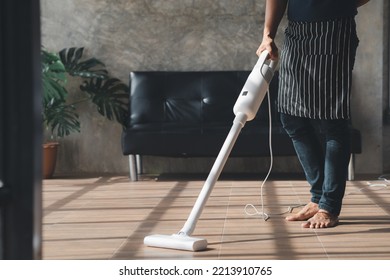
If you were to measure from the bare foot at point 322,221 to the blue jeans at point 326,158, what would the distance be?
0.02 m

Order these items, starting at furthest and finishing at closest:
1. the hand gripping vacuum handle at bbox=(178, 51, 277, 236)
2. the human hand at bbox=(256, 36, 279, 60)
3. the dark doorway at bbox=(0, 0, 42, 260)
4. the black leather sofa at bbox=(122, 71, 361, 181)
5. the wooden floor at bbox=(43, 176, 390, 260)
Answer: the black leather sofa at bbox=(122, 71, 361, 181) < the human hand at bbox=(256, 36, 279, 60) < the hand gripping vacuum handle at bbox=(178, 51, 277, 236) < the wooden floor at bbox=(43, 176, 390, 260) < the dark doorway at bbox=(0, 0, 42, 260)

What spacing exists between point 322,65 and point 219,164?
685mm

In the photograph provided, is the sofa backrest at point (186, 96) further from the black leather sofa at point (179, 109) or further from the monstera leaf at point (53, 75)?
the monstera leaf at point (53, 75)

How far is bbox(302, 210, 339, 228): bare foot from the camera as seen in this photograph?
288cm

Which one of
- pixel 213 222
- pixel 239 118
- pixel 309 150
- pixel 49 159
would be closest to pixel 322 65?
pixel 309 150

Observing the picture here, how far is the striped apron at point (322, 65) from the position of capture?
284cm

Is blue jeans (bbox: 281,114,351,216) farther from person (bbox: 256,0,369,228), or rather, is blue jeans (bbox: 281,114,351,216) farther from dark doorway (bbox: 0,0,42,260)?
dark doorway (bbox: 0,0,42,260)

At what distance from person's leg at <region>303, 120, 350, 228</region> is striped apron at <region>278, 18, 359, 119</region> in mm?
76

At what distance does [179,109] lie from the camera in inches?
213

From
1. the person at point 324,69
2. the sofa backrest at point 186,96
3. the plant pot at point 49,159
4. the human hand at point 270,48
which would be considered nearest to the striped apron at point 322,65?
the person at point 324,69

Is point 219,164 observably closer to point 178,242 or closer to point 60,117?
point 178,242

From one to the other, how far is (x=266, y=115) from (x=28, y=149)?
485 centimetres

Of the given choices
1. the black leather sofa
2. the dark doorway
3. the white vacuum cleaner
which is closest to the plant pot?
the black leather sofa
